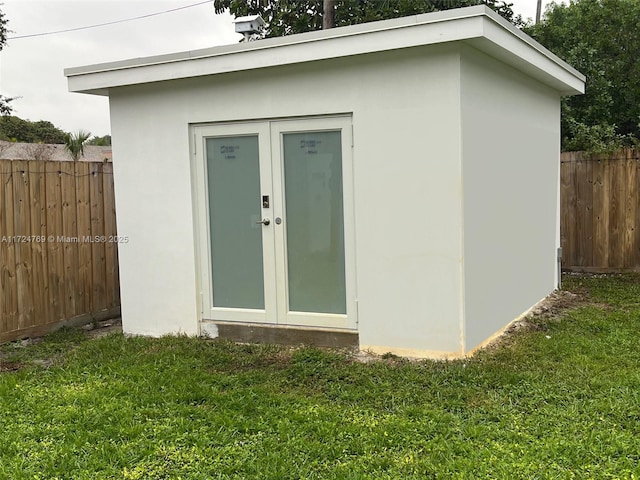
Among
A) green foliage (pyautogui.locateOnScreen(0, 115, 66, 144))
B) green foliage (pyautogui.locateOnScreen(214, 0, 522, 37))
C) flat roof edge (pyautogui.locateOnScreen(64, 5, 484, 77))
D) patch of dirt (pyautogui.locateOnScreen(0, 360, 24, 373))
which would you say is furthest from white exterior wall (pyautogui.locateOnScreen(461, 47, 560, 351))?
green foliage (pyautogui.locateOnScreen(0, 115, 66, 144))

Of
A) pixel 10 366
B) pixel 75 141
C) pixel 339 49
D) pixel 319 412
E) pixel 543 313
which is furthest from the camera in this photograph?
pixel 75 141

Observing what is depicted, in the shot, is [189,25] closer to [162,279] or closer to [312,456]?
[162,279]

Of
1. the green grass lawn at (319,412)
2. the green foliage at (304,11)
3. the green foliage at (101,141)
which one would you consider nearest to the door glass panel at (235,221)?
the green grass lawn at (319,412)

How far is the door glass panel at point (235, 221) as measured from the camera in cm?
585

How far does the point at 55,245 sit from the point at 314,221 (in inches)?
112

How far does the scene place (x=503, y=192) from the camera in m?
6.05

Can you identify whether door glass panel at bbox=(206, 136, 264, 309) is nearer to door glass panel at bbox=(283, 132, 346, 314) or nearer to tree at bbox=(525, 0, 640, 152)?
door glass panel at bbox=(283, 132, 346, 314)

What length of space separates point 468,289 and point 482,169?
1.07 metres

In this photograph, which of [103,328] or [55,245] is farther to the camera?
[103,328]

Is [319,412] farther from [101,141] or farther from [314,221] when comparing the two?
[101,141]

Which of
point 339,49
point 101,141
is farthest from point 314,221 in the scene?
point 101,141

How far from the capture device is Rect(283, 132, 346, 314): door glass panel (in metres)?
5.54

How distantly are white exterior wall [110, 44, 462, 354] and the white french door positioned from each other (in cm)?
14

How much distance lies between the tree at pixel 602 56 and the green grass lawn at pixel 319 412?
7730mm
